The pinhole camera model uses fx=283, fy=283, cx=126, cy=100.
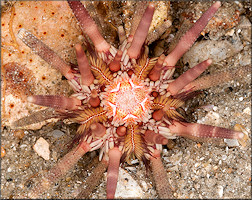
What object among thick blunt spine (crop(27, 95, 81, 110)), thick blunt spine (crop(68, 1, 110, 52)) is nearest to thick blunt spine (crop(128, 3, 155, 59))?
thick blunt spine (crop(68, 1, 110, 52))

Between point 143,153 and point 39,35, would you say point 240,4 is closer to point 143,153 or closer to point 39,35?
point 143,153

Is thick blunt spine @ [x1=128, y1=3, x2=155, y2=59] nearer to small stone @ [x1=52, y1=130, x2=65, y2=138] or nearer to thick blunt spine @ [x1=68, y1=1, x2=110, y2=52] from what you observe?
thick blunt spine @ [x1=68, y1=1, x2=110, y2=52]

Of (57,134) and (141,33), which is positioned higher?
(141,33)

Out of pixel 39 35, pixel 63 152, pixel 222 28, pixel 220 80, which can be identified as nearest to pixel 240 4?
pixel 222 28

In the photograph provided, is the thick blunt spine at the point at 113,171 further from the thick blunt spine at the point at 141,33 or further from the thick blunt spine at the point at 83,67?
the thick blunt spine at the point at 141,33

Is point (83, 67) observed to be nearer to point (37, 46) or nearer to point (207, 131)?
point (37, 46)

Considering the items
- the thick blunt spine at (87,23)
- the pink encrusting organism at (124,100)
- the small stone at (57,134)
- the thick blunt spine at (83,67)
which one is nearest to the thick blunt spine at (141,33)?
the pink encrusting organism at (124,100)

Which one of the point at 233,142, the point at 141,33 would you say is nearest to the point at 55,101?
the point at 141,33

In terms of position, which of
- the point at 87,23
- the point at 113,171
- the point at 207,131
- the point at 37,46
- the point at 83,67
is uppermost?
the point at 87,23
